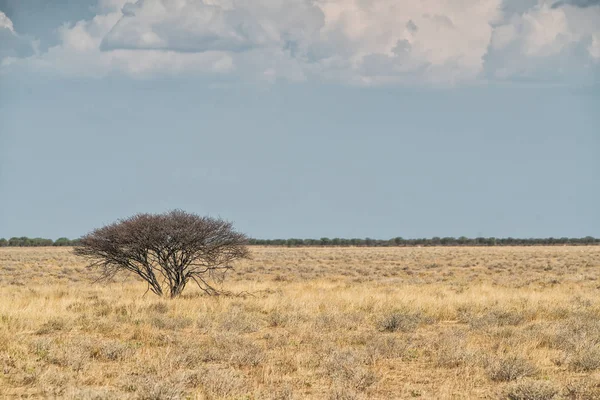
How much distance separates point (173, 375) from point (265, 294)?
1269 cm

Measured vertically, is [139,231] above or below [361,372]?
above

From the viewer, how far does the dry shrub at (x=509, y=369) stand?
980 cm

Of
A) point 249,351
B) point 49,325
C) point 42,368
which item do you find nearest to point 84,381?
point 42,368

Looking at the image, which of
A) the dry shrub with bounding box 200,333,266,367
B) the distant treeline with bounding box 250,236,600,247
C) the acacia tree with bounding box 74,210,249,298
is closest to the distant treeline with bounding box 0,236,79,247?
the distant treeline with bounding box 250,236,600,247

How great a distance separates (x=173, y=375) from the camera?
953 centimetres

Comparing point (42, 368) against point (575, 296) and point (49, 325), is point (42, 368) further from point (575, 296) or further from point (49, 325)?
point (575, 296)

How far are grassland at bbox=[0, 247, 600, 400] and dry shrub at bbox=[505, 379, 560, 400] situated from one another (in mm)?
19

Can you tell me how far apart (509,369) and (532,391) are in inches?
55.8

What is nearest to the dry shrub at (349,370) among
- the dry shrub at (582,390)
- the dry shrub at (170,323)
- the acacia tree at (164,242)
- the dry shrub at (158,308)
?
the dry shrub at (582,390)

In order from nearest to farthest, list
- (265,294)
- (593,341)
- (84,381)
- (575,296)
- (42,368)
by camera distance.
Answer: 1. (84,381)
2. (42,368)
3. (593,341)
4. (575,296)
5. (265,294)

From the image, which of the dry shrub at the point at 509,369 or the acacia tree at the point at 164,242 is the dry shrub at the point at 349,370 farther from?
the acacia tree at the point at 164,242

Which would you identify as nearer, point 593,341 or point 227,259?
point 593,341

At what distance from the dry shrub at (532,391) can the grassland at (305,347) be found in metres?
0.02

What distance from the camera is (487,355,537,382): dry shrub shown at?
9.80 metres
